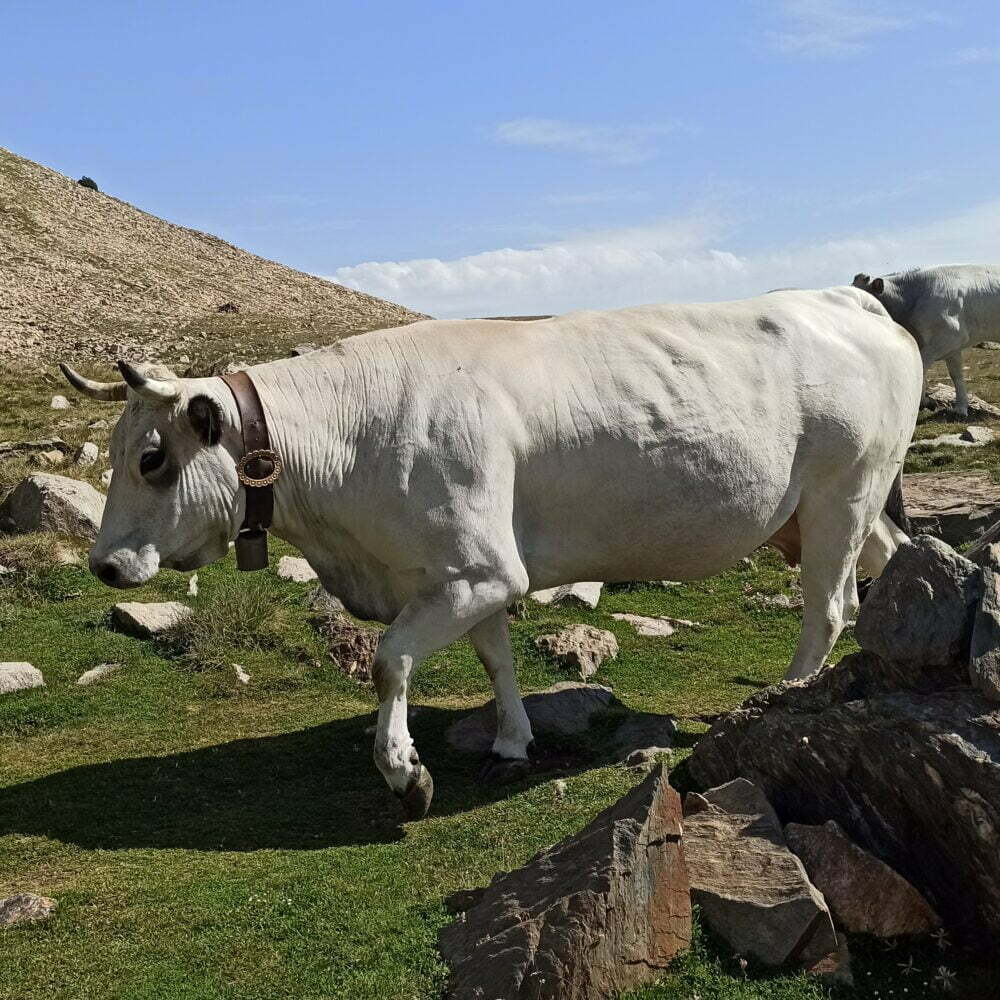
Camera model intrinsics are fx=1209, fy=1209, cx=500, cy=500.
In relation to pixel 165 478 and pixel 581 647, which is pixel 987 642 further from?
pixel 581 647

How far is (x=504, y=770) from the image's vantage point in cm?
723

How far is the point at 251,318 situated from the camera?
156ft

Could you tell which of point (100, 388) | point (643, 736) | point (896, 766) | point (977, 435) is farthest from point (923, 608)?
point (977, 435)

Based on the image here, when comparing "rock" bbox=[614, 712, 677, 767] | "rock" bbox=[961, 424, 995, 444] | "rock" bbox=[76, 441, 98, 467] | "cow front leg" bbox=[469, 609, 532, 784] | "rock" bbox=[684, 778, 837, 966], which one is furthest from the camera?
"rock" bbox=[961, 424, 995, 444]

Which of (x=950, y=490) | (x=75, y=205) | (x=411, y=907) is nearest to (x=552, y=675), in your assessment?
(x=411, y=907)

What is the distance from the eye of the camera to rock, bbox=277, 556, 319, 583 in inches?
444

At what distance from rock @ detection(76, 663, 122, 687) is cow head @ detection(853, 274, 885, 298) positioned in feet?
48.9

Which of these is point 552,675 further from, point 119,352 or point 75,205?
point 75,205

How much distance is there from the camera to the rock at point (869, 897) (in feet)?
16.5

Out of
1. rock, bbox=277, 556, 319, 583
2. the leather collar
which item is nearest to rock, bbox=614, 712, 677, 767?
the leather collar

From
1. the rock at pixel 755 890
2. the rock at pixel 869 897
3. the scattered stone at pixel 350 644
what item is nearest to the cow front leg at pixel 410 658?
the rock at pixel 755 890

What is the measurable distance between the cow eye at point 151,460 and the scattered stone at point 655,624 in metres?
5.10

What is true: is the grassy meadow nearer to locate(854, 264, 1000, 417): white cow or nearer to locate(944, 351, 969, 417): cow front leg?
locate(944, 351, 969, 417): cow front leg

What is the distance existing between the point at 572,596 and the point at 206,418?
5228 millimetres
